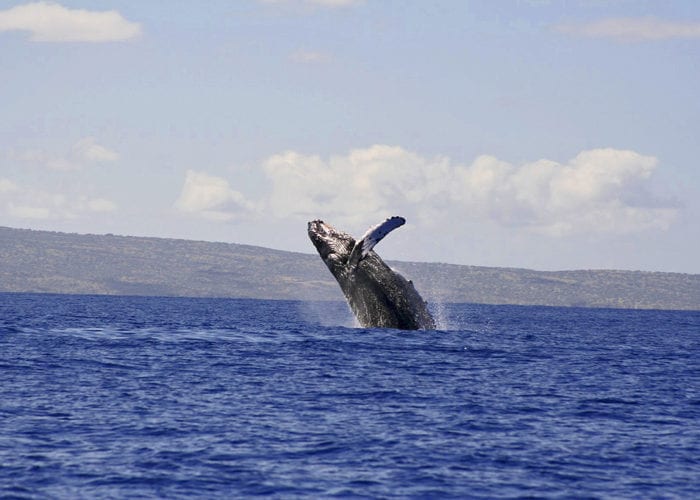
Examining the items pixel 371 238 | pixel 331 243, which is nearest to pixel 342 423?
pixel 371 238

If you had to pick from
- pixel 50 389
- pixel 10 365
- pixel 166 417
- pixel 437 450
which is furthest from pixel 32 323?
pixel 437 450

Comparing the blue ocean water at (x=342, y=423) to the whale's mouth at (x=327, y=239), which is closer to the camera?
the blue ocean water at (x=342, y=423)

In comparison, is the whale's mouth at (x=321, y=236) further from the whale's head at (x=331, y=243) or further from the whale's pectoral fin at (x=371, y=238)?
the whale's pectoral fin at (x=371, y=238)

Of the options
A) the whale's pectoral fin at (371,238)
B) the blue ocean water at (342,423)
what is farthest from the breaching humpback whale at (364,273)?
the blue ocean water at (342,423)

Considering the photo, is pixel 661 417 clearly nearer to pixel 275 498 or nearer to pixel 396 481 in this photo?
pixel 396 481

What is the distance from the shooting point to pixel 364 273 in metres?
38.5

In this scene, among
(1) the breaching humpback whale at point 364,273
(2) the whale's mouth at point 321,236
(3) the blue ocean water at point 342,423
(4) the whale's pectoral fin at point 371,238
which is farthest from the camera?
(2) the whale's mouth at point 321,236

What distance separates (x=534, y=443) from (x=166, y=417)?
8319 mm

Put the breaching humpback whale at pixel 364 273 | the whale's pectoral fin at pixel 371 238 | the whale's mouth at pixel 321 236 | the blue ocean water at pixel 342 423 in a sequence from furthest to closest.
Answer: the whale's mouth at pixel 321 236
the breaching humpback whale at pixel 364 273
the whale's pectoral fin at pixel 371 238
the blue ocean water at pixel 342 423

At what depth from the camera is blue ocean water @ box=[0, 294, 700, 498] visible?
19.1 meters

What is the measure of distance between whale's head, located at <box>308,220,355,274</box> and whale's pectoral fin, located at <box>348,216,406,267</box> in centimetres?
53

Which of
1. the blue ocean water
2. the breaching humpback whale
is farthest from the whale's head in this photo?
the blue ocean water

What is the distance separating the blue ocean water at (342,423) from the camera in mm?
19094

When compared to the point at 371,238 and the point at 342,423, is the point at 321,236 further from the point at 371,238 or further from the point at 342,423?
the point at 342,423
